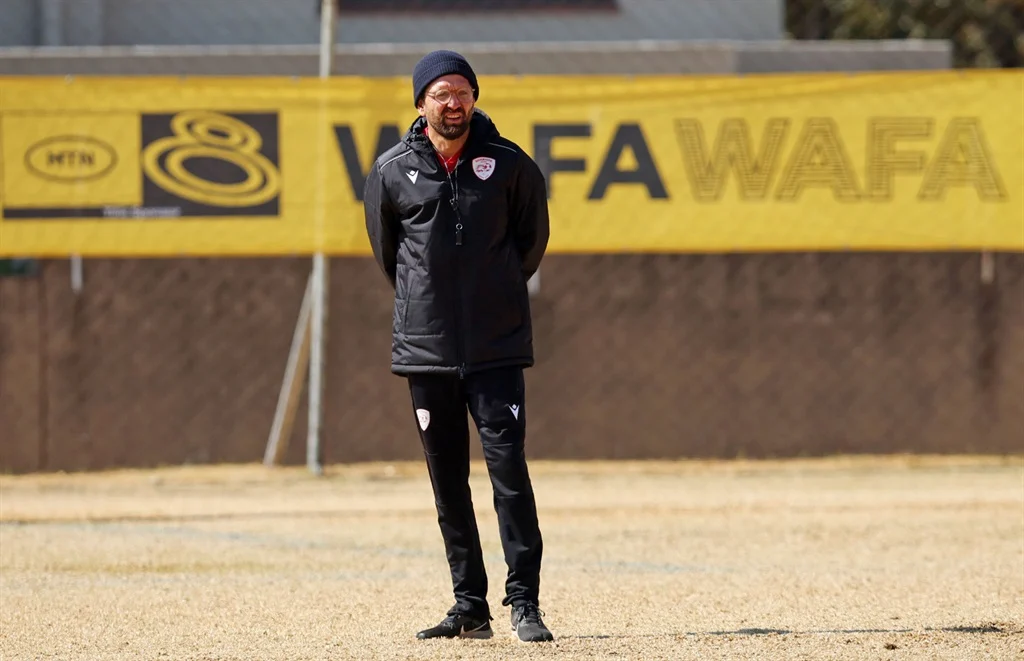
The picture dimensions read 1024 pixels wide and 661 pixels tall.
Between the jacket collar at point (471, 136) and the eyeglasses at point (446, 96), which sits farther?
the jacket collar at point (471, 136)

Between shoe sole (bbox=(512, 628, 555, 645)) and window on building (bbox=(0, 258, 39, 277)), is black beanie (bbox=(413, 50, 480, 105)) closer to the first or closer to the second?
shoe sole (bbox=(512, 628, 555, 645))

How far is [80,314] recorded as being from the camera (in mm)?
11445

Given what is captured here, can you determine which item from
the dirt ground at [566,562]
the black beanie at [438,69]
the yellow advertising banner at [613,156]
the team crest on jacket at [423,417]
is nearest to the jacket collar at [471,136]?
the black beanie at [438,69]

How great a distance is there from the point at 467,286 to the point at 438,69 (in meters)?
0.70

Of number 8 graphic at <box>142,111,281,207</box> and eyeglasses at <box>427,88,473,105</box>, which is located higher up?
number 8 graphic at <box>142,111,281,207</box>

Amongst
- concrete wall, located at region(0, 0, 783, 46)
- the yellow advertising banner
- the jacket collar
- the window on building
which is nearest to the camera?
the jacket collar

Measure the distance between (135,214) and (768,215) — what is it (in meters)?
4.33

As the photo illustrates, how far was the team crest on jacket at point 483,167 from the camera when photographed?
17.2ft

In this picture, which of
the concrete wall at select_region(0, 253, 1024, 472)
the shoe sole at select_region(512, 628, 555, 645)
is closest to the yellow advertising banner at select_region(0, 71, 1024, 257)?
the concrete wall at select_region(0, 253, 1024, 472)

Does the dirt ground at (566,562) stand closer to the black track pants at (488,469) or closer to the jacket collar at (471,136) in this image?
the black track pants at (488,469)

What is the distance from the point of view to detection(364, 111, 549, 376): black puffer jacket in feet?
17.2

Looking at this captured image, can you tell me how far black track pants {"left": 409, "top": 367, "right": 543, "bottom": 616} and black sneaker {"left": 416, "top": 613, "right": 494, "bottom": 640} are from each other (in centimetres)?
3

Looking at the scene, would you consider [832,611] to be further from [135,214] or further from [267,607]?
[135,214]

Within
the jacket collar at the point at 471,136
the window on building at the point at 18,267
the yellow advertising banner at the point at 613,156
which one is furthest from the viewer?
the window on building at the point at 18,267
